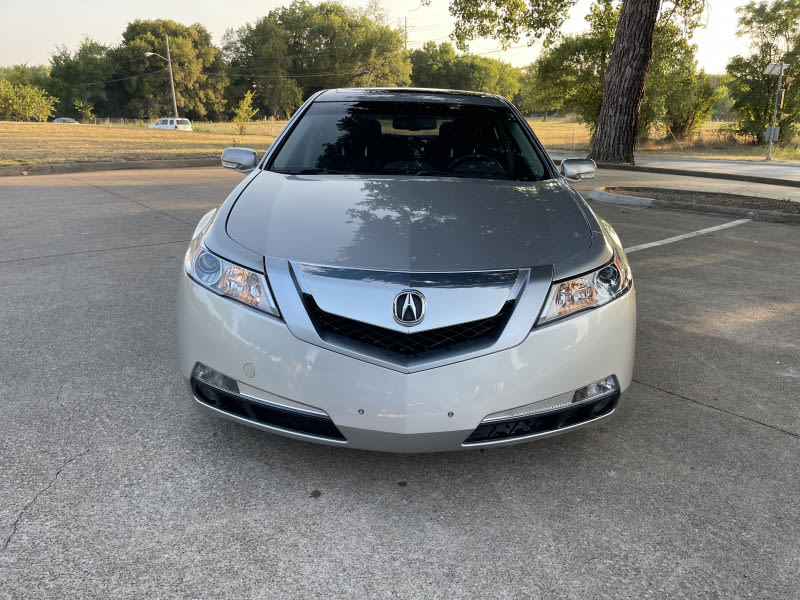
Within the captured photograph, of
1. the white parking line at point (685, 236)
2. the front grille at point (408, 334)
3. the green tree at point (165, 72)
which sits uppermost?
the green tree at point (165, 72)

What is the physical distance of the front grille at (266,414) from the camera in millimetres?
2086

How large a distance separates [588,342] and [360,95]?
2.53 metres

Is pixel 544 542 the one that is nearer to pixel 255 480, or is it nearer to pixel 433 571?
pixel 433 571

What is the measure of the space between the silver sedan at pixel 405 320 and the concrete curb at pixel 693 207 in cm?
700

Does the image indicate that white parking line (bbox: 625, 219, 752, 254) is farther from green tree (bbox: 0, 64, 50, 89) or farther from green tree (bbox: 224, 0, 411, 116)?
green tree (bbox: 0, 64, 50, 89)

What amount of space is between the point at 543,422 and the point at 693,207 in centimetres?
813

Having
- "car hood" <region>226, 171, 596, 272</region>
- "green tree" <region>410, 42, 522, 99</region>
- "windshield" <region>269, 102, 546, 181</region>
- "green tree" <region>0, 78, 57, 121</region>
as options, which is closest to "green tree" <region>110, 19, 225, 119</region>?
"green tree" <region>0, 78, 57, 121</region>

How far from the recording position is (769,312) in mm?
4430

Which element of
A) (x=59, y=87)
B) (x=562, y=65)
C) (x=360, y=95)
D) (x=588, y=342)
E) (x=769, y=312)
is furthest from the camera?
(x=59, y=87)

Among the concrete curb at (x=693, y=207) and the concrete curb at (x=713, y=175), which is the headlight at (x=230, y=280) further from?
the concrete curb at (x=713, y=175)

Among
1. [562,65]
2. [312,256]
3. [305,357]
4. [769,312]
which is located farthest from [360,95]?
[562,65]

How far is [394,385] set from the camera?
1.97 m

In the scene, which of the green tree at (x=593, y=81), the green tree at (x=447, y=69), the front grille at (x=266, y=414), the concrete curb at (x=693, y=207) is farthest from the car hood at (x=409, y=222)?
the green tree at (x=447, y=69)

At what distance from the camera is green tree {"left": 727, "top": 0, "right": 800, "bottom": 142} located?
34.6m
